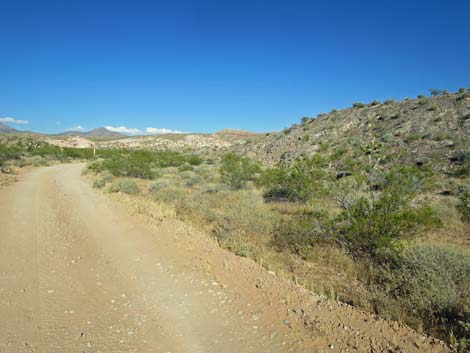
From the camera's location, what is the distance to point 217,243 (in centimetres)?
678

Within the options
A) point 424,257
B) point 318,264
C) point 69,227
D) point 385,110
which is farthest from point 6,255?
point 385,110

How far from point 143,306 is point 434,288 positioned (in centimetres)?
438

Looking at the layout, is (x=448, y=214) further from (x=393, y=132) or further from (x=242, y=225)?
(x=393, y=132)

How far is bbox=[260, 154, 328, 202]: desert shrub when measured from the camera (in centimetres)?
1139

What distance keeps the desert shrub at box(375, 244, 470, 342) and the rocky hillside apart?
482 inches

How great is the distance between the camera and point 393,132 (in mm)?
24594

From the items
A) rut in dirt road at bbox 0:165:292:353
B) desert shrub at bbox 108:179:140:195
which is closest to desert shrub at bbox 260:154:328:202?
desert shrub at bbox 108:179:140:195

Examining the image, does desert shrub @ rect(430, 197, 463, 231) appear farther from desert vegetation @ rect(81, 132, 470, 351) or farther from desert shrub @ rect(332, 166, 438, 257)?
desert shrub @ rect(332, 166, 438, 257)

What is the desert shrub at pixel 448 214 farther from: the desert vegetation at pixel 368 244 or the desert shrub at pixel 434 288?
the desert shrub at pixel 434 288

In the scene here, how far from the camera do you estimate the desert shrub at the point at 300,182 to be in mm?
11391

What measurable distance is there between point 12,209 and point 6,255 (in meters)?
4.82

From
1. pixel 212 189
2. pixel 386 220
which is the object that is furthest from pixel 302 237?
pixel 212 189

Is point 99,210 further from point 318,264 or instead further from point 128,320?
point 318,264

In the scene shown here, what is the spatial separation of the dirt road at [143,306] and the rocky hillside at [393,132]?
1329 cm
